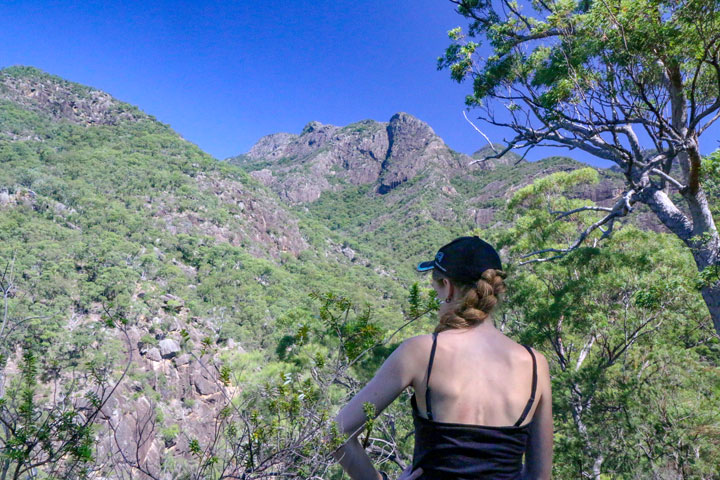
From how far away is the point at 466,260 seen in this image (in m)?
0.94

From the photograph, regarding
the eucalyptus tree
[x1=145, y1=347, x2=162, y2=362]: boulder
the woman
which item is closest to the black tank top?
the woman

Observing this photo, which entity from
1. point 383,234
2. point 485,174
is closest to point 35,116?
point 383,234

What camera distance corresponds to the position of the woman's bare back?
2.68 feet

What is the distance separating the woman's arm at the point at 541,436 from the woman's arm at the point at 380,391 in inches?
14.0

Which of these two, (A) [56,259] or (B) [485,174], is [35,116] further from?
(B) [485,174]

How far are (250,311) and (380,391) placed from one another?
97.9 feet

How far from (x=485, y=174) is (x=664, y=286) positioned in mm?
96863

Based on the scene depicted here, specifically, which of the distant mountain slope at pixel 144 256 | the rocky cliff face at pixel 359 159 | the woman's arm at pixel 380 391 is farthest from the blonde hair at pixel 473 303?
the rocky cliff face at pixel 359 159

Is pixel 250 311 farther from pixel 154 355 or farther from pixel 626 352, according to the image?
pixel 626 352

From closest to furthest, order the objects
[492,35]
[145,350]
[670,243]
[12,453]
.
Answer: [12,453] → [492,35] → [670,243] → [145,350]

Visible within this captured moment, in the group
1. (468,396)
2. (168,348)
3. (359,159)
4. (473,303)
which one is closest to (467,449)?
(468,396)

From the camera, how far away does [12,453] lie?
135 centimetres

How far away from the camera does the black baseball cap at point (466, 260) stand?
3.06ft

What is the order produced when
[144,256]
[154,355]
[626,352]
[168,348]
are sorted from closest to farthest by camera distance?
[626,352] → [154,355] → [168,348] → [144,256]
